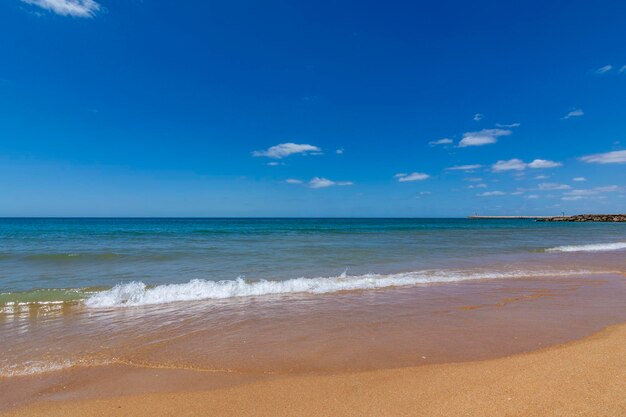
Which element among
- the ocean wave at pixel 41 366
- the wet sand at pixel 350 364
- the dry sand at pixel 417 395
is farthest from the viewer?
the ocean wave at pixel 41 366

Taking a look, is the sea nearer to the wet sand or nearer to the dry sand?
the wet sand

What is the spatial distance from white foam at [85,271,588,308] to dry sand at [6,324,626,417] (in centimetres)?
494

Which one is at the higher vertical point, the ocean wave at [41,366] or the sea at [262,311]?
the sea at [262,311]

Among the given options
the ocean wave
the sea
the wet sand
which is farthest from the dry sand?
the ocean wave

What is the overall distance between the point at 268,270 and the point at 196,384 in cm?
922

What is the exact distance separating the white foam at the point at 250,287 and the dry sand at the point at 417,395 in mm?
4941

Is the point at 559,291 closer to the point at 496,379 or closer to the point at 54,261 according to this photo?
the point at 496,379

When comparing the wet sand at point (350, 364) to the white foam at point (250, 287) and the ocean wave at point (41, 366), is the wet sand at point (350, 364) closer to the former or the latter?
the ocean wave at point (41, 366)

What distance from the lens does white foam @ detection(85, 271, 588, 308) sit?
27.5 feet

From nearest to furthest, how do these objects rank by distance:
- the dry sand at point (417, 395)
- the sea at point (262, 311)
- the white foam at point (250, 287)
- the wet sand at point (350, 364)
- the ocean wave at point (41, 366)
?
the dry sand at point (417, 395), the wet sand at point (350, 364), the ocean wave at point (41, 366), the sea at point (262, 311), the white foam at point (250, 287)

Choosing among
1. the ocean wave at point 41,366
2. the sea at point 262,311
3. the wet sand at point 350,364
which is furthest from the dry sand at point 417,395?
the ocean wave at point 41,366

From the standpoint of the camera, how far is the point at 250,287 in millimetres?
9609

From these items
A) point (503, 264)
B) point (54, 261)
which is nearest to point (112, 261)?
point (54, 261)

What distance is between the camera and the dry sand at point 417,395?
3.28 metres
